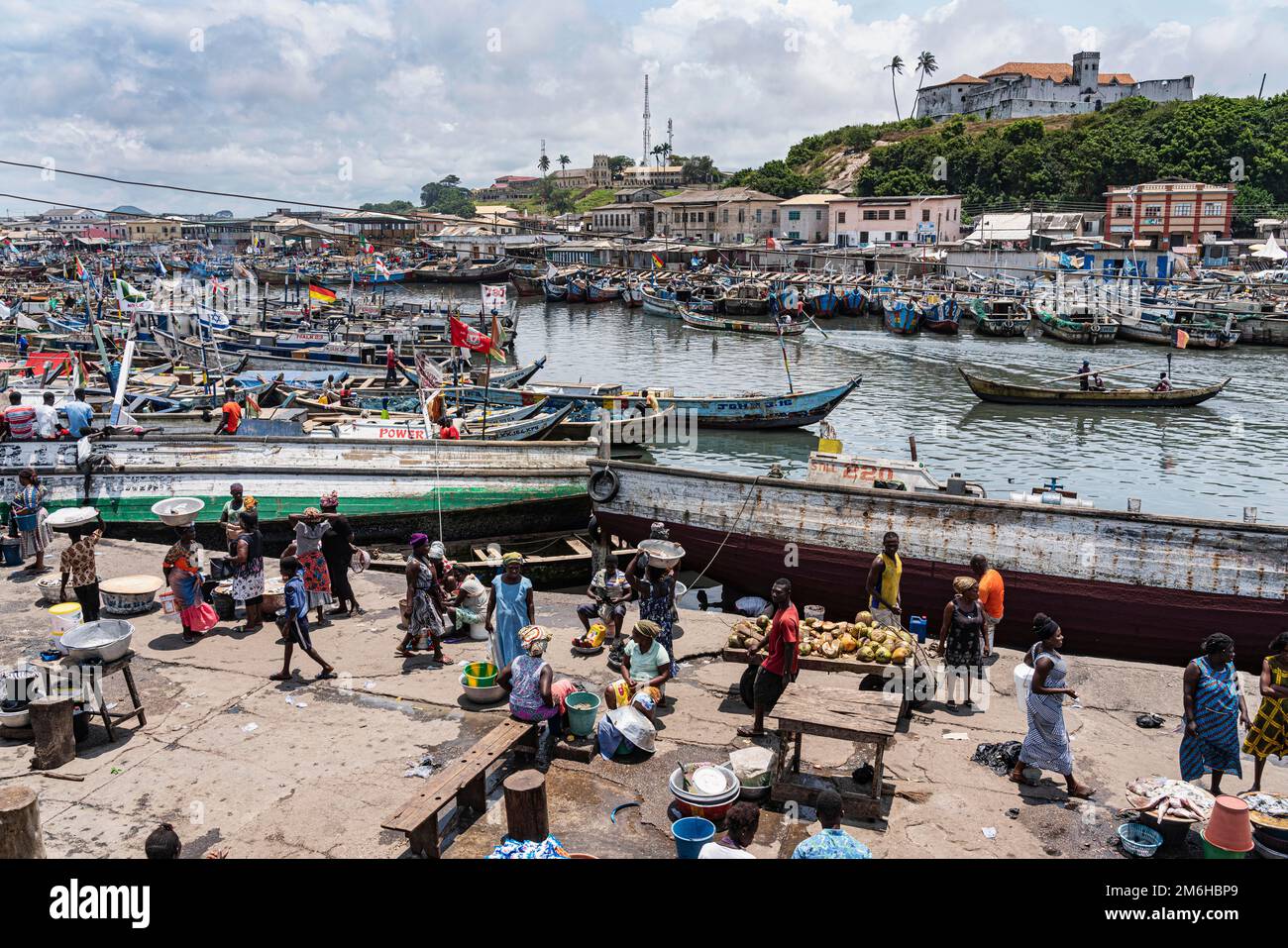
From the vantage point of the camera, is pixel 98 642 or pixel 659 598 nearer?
pixel 98 642

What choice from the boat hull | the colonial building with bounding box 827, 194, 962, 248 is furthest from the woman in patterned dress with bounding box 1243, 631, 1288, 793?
the colonial building with bounding box 827, 194, 962, 248

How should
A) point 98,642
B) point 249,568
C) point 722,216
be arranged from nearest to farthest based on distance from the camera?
point 98,642
point 249,568
point 722,216

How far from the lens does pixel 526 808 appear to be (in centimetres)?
601

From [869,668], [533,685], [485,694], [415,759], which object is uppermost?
[533,685]

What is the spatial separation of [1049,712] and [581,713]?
3710mm

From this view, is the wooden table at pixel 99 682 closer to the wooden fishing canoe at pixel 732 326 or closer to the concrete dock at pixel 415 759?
the concrete dock at pixel 415 759

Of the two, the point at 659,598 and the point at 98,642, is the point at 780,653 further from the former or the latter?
the point at 98,642

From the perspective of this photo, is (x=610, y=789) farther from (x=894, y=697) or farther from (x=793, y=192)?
(x=793, y=192)

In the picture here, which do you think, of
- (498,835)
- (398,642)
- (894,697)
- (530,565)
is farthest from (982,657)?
(530,565)

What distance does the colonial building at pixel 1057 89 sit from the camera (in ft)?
396

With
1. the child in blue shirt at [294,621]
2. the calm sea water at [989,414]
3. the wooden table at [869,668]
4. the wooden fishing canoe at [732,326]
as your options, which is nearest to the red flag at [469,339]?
the child in blue shirt at [294,621]

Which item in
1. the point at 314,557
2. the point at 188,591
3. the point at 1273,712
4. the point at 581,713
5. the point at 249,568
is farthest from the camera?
the point at 314,557

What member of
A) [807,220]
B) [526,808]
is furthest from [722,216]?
[526,808]

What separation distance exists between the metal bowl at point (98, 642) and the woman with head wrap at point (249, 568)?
6.09 ft
